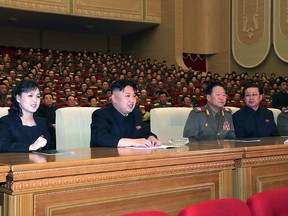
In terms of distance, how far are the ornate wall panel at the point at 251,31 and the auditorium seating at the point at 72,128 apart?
10.3 m

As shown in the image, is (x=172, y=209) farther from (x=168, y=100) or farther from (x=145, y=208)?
(x=168, y=100)

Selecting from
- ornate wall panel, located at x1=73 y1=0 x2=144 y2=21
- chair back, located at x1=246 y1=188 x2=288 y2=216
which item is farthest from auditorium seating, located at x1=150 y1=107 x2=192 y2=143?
ornate wall panel, located at x1=73 y1=0 x2=144 y2=21

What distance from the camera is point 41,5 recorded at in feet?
39.3

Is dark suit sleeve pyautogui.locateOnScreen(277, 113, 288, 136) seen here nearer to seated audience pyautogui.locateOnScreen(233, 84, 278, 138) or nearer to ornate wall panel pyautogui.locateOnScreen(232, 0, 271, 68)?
seated audience pyautogui.locateOnScreen(233, 84, 278, 138)

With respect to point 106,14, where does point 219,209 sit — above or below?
below

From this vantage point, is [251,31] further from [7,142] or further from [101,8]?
[7,142]

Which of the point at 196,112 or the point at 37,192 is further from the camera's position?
the point at 196,112

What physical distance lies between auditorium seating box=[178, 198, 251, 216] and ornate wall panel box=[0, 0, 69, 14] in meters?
11.3

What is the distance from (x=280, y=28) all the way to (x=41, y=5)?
6.71m

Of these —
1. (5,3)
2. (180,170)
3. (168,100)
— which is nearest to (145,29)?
(5,3)

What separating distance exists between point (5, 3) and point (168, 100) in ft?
20.6

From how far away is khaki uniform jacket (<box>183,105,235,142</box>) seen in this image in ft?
10.3

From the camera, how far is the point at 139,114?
271 cm

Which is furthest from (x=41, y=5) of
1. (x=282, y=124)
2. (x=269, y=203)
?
(x=269, y=203)
